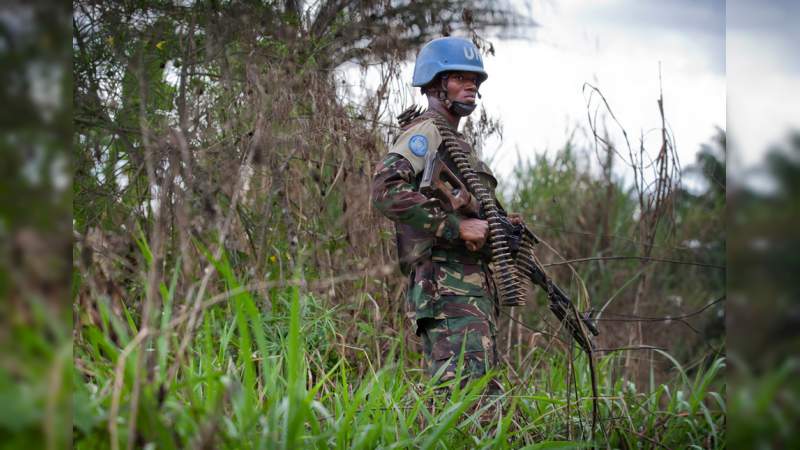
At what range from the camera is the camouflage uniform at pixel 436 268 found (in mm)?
3135

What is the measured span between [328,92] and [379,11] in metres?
0.69

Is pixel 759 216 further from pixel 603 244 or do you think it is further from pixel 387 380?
pixel 603 244

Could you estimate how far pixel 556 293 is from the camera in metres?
3.28

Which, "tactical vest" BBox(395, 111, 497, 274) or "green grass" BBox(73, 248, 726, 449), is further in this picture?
"tactical vest" BBox(395, 111, 497, 274)

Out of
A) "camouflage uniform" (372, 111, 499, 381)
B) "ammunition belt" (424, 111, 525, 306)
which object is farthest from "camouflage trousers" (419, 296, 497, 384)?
"ammunition belt" (424, 111, 525, 306)

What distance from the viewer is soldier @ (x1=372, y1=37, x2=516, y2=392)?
10.3 feet

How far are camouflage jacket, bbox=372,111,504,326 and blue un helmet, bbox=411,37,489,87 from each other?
21cm

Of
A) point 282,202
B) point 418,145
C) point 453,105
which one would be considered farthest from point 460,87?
point 282,202

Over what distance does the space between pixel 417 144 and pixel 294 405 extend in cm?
162

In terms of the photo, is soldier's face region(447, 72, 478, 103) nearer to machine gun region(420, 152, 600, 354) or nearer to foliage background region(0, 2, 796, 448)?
machine gun region(420, 152, 600, 354)

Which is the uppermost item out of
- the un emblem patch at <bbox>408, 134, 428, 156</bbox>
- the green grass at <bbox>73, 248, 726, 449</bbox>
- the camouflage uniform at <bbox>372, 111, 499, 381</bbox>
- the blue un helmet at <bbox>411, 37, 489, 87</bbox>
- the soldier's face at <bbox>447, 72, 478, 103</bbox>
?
the blue un helmet at <bbox>411, 37, 489, 87</bbox>

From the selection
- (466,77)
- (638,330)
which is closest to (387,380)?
(466,77)

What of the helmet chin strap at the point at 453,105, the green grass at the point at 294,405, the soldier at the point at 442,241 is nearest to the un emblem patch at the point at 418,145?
the soldier at the point at 442,241

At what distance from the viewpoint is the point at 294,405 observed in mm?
1785
